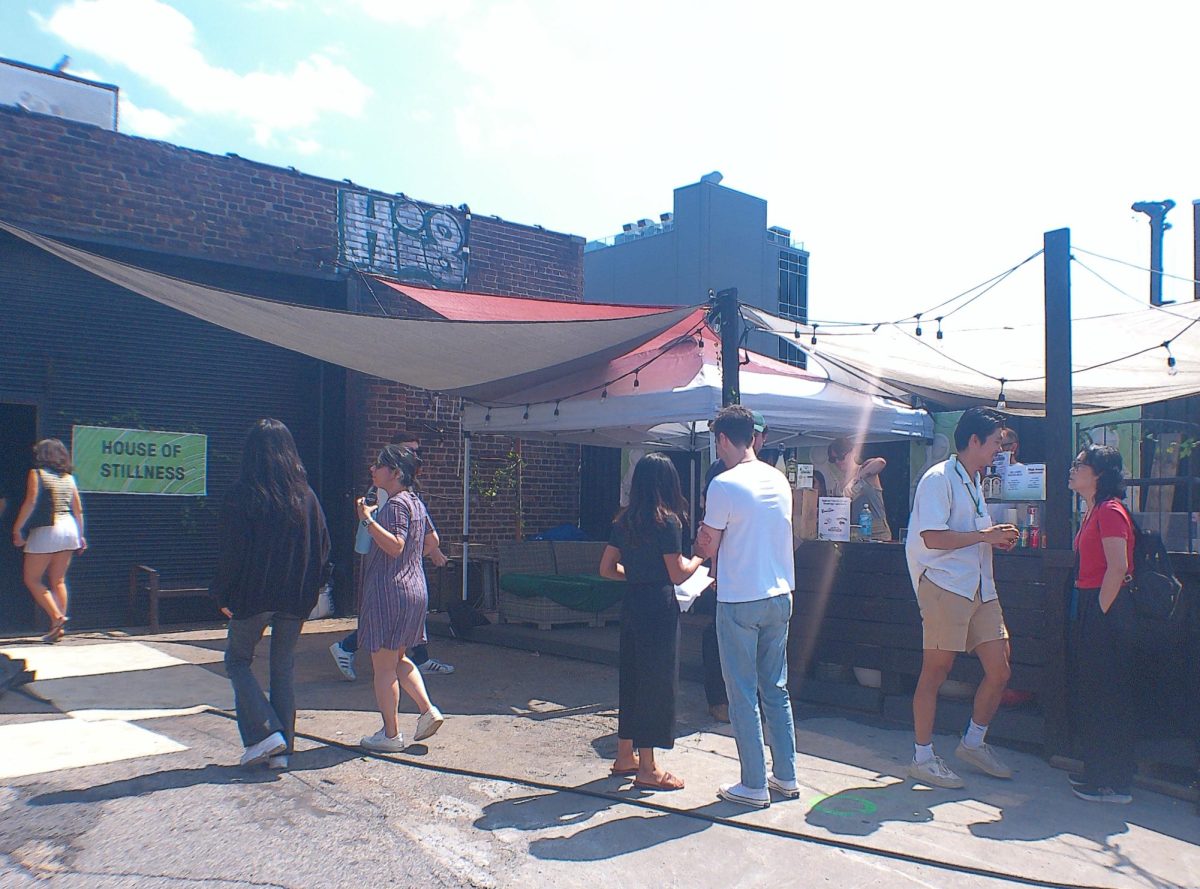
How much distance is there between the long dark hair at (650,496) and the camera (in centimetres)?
449

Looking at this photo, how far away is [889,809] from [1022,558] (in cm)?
181

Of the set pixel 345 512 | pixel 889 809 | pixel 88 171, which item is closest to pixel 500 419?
pixel 345 512

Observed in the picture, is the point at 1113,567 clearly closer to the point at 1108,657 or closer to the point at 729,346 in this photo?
the point at 1108,657

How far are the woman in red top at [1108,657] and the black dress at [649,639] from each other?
1978 millimetres

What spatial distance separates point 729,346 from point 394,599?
2.80 meters

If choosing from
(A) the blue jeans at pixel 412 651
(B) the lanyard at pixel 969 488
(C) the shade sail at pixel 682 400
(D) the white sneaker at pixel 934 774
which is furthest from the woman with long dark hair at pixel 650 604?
(A) the blue jeans at pixel 412 651

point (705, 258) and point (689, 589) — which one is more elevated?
point (705, 258)

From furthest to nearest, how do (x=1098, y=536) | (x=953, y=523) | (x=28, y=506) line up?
(x=28, y=506) < (x=953, y=523) < (x=1098, y=536)

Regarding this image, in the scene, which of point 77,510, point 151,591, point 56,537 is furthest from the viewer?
point 151,591

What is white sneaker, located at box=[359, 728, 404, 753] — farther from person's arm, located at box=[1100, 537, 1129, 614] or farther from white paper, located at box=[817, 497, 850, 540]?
person's arm, located at box=[1100, 537, 1129, 614]

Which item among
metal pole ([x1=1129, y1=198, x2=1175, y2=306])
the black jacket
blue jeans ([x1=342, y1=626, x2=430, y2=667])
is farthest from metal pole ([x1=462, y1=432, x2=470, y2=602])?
metal pole ([x1=1129, y1=198, x2=1175, y2=306])

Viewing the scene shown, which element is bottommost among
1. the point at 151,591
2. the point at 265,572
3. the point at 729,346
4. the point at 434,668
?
the point at 434,668

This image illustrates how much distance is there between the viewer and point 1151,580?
4426mm

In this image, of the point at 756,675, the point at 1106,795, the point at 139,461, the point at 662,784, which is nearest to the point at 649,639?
the point at 756,675
